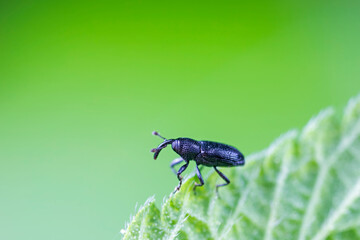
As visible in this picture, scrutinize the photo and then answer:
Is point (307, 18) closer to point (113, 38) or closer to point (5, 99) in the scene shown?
point (113, 38)

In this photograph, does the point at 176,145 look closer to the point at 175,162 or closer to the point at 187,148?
the point at 187,148

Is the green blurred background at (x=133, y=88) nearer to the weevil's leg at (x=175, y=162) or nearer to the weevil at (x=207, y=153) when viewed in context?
the weevil's leg at (x=175, y=162)

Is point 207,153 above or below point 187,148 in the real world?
below

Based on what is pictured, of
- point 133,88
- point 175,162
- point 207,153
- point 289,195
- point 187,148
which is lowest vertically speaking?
point 289,195

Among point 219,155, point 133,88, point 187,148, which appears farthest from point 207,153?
point 133,88

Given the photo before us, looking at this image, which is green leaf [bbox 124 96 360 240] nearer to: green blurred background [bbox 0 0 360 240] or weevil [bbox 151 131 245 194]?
weevil [bbox 151 131 245 194]
